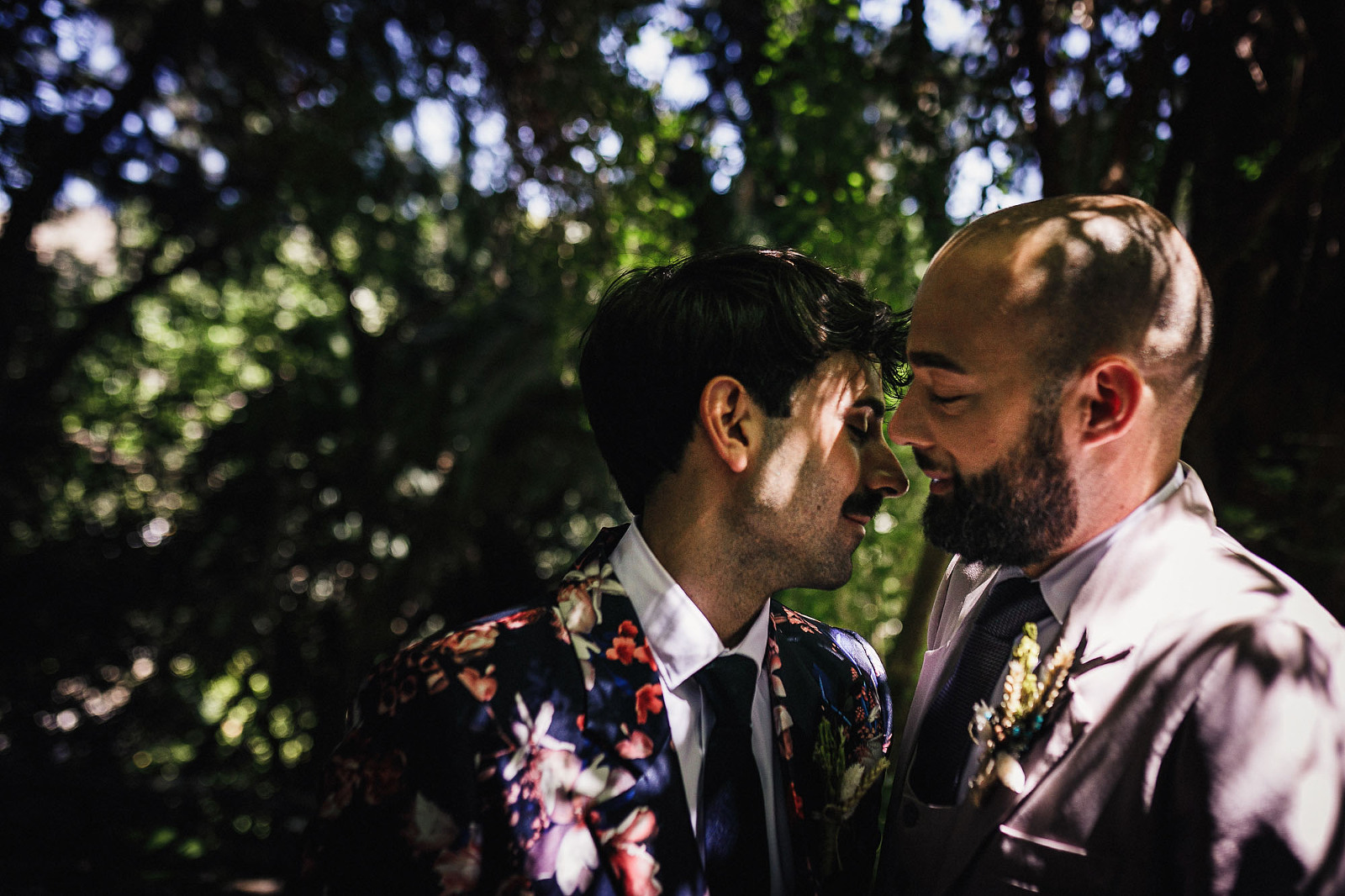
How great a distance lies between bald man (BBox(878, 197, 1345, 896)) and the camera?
1.23 metres

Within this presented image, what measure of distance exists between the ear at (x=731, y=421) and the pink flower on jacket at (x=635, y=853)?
742 mm

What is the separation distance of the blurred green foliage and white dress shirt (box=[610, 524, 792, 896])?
1326mm

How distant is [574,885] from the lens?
1.39 m

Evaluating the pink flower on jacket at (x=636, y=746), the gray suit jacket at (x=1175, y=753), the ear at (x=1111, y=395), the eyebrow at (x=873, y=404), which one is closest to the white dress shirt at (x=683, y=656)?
the pink flower on jacket at (x=636, y=746)

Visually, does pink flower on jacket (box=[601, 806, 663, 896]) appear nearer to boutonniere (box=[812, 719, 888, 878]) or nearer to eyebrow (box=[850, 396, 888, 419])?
boutonniere (box=[812, 719, 888, 878])

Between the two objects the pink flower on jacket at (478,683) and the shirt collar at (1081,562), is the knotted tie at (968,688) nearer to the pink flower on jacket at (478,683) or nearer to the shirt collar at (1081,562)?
the shirt collar at (1081,562)

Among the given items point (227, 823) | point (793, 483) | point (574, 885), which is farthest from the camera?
point (227, 823)

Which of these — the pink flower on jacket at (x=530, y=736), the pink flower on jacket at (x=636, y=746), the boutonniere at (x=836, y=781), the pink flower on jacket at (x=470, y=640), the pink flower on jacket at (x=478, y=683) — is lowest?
the boutonniere at (x=836, y=781)

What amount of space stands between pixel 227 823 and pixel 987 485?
22.5 ft

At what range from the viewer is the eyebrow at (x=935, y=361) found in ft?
5.53

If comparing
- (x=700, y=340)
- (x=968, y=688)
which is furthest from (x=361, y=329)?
(x=968, y=688)

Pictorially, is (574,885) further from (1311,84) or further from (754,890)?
(1311,84)

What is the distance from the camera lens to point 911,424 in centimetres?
178

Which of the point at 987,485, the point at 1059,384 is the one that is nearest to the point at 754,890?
the point at 987,485
